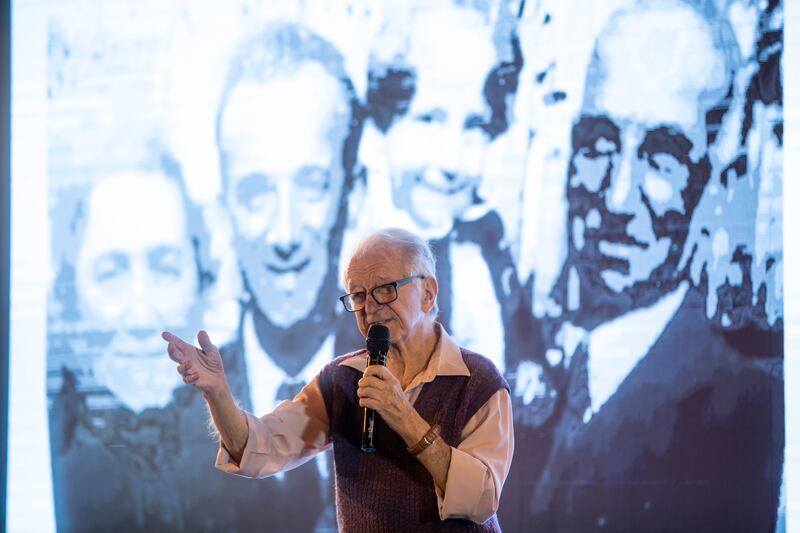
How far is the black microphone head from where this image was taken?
1.78 meters

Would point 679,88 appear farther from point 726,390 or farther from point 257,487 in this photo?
point 257,487

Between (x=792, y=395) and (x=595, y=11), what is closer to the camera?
(x=792, y=395)

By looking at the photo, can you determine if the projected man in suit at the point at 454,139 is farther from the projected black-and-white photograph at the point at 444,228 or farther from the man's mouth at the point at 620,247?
the man's mouth at the point at 620,247

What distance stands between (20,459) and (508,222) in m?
2.30

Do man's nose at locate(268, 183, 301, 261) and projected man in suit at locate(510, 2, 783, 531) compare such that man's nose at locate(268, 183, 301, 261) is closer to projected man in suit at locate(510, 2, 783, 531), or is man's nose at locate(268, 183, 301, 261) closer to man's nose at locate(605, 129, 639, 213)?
projected man in suit at locate(510, 2, 783, 531)

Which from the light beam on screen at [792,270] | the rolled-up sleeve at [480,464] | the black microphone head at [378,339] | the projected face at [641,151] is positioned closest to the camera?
the rolled-up sleeve at [480,464]

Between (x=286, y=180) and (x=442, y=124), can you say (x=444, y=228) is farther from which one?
(x=286, y=180)

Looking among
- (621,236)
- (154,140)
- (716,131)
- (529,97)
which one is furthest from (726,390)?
(154,140)

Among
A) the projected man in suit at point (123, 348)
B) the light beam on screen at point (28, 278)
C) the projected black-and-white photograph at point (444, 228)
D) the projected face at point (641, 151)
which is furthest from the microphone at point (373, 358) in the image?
the light beam on screen at point (28, 278)

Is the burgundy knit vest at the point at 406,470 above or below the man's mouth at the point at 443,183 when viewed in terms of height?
below

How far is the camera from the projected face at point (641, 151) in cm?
297

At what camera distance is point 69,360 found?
3.42 metres

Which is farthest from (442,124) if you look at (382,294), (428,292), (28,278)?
(28,278)

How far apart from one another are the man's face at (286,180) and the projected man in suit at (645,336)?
0.97 m
